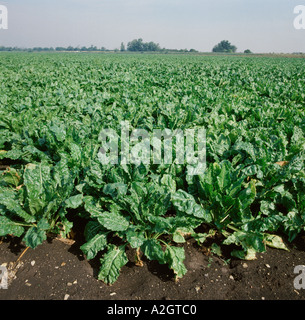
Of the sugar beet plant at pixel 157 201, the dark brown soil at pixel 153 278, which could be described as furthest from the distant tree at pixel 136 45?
the dark brown soil at pixel 153 278

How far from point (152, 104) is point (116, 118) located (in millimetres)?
1535

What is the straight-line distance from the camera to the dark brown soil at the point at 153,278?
206cm

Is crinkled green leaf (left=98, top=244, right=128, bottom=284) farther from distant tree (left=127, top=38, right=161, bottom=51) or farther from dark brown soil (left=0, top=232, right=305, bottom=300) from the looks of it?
distant tree (left=127, top=38, right=161, bottom=51)

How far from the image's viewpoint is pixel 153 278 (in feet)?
7.29

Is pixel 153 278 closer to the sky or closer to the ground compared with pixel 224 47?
closer to the ground

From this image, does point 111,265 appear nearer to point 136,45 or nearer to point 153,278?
point 153,278

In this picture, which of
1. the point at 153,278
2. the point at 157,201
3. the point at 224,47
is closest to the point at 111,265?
the point at 153,278

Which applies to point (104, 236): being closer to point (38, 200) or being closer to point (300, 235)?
point (38, 200)

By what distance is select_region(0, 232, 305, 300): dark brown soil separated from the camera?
6.77 ft

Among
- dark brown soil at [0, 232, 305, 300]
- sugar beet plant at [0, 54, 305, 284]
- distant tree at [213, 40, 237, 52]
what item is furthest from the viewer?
distant tree at [213, 40, 237, 52]

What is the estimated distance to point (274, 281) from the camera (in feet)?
7.11

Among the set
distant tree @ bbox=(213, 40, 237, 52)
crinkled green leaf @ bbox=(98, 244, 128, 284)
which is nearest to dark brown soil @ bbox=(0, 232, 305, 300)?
crinkled green leaf @ bbox=(98, 244, 128, 284)

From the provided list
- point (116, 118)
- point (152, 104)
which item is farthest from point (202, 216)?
point (152, 104)

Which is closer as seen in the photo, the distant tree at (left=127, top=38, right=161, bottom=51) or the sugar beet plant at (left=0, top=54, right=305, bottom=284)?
the sugar beet plant at (left=0, top=54, right=305, bottom=284)
